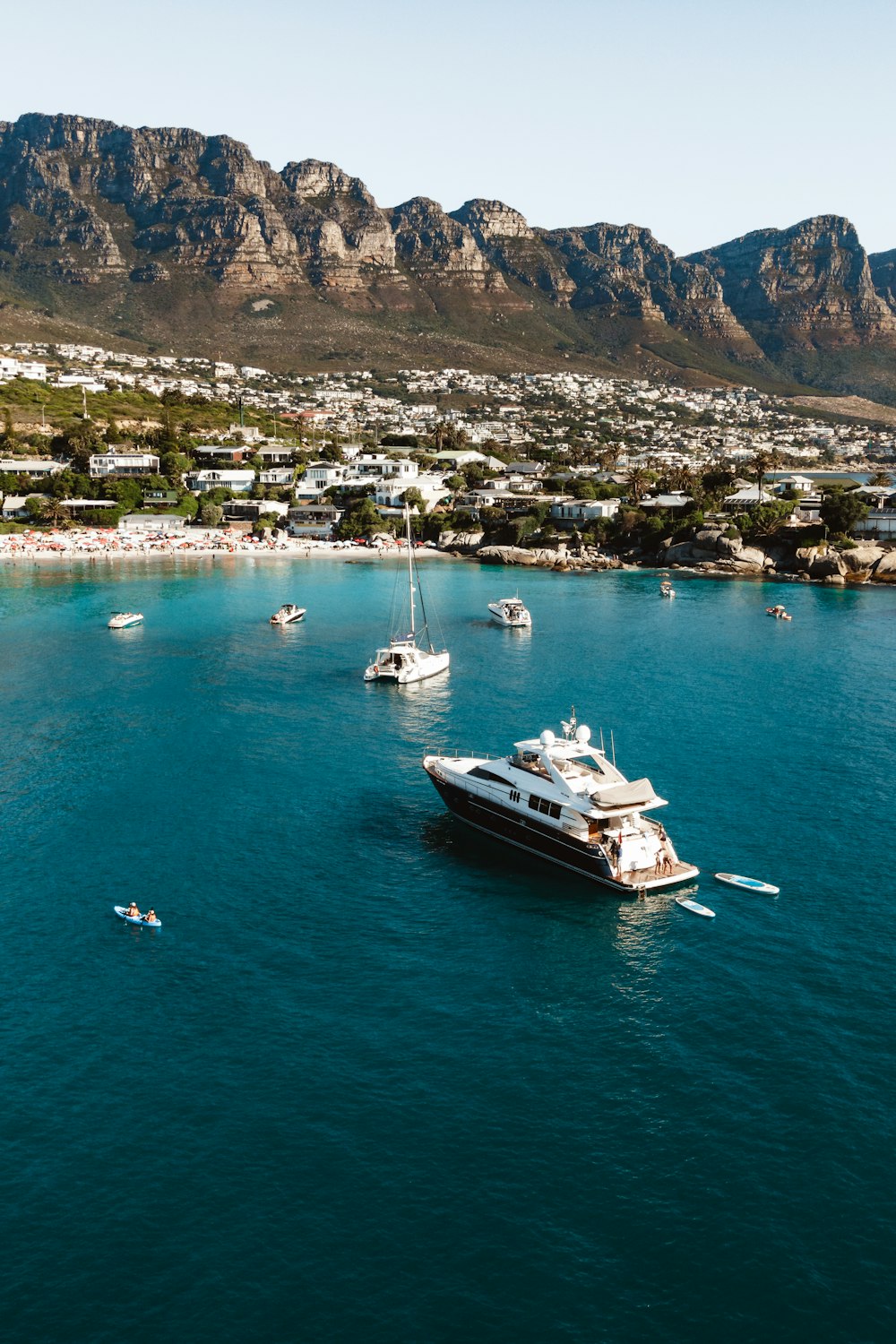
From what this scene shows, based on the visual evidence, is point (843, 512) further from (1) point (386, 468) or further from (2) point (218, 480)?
(2) point (218, 480)

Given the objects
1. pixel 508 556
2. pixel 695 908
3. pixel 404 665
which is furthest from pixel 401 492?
pixel 695 908

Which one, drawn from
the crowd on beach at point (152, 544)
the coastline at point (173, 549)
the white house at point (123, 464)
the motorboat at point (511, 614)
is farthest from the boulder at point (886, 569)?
the white house at point (123, 464)

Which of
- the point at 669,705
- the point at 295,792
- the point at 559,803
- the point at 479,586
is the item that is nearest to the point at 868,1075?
the point at 559,803

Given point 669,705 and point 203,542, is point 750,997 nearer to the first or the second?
point 669,705

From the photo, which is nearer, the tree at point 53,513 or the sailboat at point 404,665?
the sailboat at point 404,665

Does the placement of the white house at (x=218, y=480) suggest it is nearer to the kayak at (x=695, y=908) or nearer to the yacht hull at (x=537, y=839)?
the yacht hull at (x=537, y=839)

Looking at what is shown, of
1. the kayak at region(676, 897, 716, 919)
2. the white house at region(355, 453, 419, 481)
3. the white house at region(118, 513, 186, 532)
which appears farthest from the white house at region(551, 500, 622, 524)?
the kayak at region(676, 897, 716, 919)
